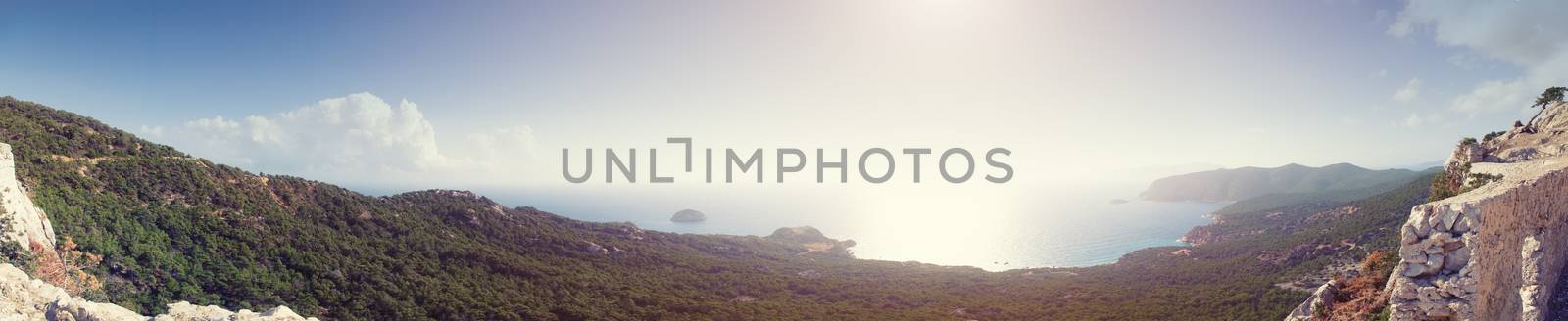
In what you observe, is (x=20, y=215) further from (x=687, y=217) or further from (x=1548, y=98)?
(x=687, y=217)

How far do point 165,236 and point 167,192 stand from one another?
5.36 m

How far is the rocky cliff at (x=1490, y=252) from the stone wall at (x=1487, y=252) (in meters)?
0.01

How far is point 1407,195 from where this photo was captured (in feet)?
174

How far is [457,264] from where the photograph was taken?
32.2m

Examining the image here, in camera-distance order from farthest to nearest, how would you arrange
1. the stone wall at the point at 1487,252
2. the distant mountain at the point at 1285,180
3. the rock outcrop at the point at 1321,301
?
the distant mountain at the point at 1285,180 → the rock outcrop at the point at 1321,301 → the stone wall at the point at 1487,252

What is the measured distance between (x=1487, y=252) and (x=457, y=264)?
41131mm

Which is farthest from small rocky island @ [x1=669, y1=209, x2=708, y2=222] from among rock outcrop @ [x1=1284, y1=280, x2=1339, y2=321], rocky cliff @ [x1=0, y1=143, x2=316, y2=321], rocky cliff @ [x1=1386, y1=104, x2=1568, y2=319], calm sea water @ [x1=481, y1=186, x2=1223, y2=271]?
rocky cliff @ [x1=1386, y1=104, x2=1568, y2=319]

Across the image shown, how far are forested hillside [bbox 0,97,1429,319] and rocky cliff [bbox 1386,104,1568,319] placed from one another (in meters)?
22.9

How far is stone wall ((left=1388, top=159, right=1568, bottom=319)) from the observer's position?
924cm

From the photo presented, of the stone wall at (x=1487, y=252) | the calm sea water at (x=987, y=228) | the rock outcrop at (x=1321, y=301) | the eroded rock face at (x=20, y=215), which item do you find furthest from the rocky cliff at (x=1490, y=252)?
the calm sea water at (x=987, y=228)

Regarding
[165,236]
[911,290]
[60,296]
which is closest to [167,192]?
[165,236]

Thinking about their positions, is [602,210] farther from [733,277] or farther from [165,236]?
[165,236]

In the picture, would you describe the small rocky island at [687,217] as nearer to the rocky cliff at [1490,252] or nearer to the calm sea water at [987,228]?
the calm sea water at [987,228]

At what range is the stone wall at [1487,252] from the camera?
924 centimetres
